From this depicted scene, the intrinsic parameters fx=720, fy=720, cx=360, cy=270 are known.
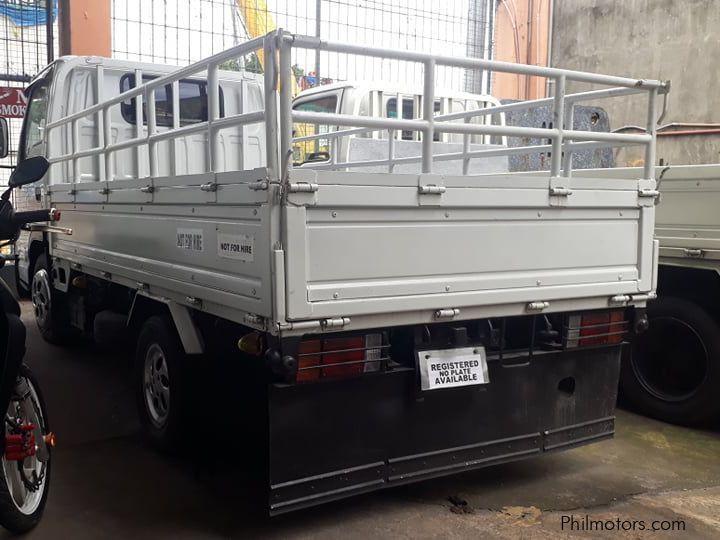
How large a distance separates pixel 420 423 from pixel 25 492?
179 cm

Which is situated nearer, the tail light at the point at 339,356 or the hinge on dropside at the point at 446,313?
the tail light at the point at 339,356

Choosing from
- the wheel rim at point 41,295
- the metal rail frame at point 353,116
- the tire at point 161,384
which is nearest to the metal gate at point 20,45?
the wheel rim at point 41,295

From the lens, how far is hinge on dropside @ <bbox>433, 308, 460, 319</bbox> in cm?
314

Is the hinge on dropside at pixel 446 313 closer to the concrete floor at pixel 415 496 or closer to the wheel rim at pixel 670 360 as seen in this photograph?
the concrete floor at pixel 415 496

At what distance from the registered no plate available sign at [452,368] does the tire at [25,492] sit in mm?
1788

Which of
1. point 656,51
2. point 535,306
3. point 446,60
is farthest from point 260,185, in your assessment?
point 656,51

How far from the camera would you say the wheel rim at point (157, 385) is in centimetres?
396

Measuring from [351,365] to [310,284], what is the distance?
17.8 inches

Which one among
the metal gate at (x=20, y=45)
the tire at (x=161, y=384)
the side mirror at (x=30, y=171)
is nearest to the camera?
the side mirror at (x=30, y=171)

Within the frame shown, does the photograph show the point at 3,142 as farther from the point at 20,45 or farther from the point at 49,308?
the point at 20,45

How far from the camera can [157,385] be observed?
407 centimetres

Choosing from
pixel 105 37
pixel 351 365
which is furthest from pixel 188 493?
pixel 105 37
